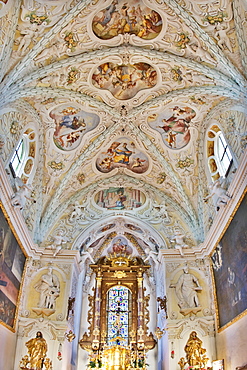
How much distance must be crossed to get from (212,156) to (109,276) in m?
10.0

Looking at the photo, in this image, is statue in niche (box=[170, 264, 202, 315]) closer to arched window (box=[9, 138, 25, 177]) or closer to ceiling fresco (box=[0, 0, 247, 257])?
ceiling fresco (box=[0, 0, 247, 257])

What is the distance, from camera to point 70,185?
1844 centimetres

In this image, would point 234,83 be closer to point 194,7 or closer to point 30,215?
point 194,7

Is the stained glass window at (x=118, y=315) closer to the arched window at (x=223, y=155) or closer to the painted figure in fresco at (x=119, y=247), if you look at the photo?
the painted figure in fresco at (x=119, y=247)

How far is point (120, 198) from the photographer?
1956 cm

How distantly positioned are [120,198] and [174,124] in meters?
5.25

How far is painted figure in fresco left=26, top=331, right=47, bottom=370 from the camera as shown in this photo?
1431cm

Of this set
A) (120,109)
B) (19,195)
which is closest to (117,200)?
(120,109)

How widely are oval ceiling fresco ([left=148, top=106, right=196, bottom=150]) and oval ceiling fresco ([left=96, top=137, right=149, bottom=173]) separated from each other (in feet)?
5.45

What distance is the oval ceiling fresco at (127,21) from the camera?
12898mm

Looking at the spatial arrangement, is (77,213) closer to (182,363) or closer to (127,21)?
(182,363)

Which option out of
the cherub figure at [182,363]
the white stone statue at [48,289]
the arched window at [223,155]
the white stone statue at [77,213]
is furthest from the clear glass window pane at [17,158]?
the cherub figure at [182,363]

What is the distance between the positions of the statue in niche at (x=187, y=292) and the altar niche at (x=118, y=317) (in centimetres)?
438

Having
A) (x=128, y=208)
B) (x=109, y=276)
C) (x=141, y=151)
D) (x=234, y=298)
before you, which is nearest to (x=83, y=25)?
(x=141, y=151)
